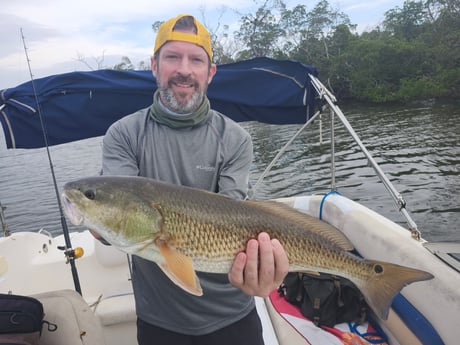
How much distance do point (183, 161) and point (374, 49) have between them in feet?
165

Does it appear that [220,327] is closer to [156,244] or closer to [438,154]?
[156,244]

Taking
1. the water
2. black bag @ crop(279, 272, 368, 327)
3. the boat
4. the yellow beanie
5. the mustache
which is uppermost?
the yellow beanie

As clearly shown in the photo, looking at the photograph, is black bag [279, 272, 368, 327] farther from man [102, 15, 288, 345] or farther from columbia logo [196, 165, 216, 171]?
columbia logo [196, 165, 216, 171]

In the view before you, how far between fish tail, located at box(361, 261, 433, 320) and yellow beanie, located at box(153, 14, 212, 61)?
6.16 ft

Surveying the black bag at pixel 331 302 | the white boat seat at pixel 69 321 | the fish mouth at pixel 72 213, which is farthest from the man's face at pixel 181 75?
the black bag at pixel 331 302

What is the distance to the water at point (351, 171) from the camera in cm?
1184

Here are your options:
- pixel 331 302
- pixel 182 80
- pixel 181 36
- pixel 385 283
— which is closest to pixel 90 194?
pixel 182 80

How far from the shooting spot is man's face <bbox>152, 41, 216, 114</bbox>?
7.95 ft

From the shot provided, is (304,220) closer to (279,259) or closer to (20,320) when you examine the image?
(279,259)

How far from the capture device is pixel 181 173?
2455 mm

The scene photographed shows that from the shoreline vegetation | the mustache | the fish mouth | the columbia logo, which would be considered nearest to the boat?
the fish mouth

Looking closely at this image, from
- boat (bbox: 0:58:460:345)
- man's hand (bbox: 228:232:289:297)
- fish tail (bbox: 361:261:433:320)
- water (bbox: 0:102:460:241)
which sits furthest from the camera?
water (bbox: 0:102:460:241)

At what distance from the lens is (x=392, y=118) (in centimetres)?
2869

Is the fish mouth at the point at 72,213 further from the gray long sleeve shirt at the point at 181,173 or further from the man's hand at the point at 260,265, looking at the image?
the man's hand at the point at 260,265
